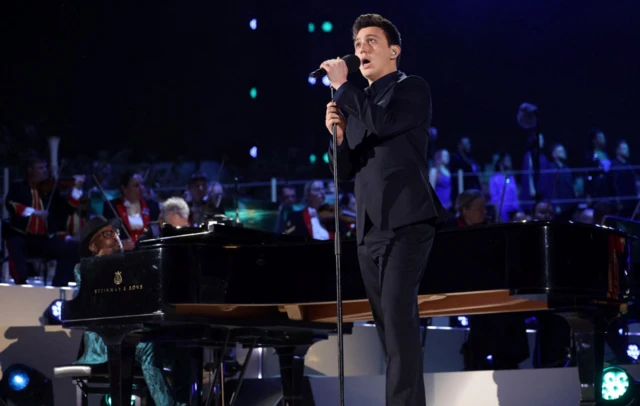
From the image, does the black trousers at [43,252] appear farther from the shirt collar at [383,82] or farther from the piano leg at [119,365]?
the shirt collar at [383,82]

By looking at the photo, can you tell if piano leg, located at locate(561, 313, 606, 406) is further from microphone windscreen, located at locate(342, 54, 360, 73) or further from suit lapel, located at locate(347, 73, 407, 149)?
microphone windscreen, located at locate(342, 54, 360, 73)

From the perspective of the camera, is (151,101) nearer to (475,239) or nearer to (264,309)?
(264,309)

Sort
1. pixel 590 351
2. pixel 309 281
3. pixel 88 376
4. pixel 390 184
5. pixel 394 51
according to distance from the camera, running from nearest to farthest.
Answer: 1. pixel 390 184
2. pixel 394 51
3. pixel 590 351
4. pixel 309 281
5. pixel 88 376

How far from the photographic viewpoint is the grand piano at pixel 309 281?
3.49m

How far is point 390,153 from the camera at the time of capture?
2.89 m

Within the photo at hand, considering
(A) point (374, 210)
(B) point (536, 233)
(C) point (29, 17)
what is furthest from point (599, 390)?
(C) point (29, 17)

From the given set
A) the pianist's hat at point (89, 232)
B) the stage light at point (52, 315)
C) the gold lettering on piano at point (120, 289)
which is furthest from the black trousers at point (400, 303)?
the stage light at point (52, 315)

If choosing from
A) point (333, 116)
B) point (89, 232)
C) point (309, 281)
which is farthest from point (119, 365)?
point (333, 116)

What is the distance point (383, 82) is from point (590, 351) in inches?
61.3

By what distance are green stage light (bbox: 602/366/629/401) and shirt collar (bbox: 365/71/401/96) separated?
2.36 meters

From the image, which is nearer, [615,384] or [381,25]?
[381,25]

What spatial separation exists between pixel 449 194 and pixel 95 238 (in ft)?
14.1

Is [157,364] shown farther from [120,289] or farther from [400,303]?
[400,303]

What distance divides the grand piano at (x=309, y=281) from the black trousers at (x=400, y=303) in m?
0.71
